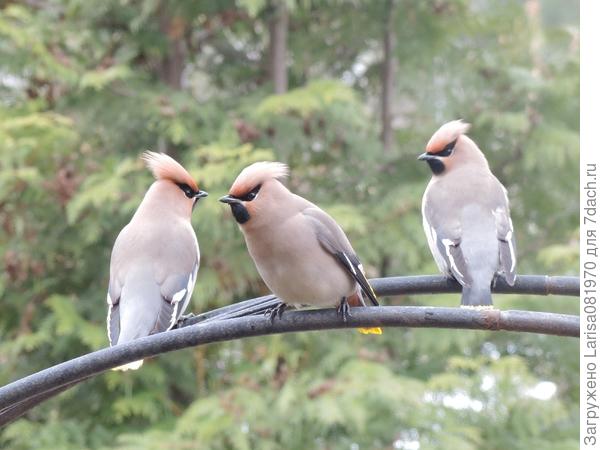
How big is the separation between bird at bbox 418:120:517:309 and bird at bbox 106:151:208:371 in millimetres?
891

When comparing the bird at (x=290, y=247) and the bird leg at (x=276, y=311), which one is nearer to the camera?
the bird leg at (x=276, y=311)

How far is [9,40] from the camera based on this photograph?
682 centimetres

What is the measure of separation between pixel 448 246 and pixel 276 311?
1.09 meters

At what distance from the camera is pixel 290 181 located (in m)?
7.21

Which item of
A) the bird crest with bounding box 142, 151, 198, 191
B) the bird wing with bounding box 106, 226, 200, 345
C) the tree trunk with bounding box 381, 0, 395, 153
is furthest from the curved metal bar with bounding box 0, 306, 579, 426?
the tree trunk with bounding box 381, 0, 395, 153

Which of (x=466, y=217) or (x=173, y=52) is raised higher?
(x=173, y=52)

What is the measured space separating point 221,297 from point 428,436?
1.37 m

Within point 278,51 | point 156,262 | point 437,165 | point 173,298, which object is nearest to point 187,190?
point 156,262

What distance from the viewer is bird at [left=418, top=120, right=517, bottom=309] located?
4.07 meters

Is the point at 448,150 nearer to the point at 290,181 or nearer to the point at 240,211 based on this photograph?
the point at 240,211

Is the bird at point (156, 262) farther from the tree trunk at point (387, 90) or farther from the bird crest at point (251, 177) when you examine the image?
the tree trunk at point (387, 90)

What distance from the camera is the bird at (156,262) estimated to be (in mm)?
4141

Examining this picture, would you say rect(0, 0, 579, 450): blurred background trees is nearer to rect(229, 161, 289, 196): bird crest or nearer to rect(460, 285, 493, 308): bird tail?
rect(460, 285, 493, 308): bird tail

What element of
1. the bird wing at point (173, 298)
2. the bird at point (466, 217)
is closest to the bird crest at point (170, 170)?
the bird wing at point (173, 298)
